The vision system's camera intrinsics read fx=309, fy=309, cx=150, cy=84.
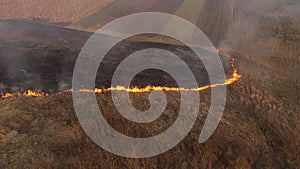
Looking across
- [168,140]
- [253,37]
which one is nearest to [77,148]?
[168,140]

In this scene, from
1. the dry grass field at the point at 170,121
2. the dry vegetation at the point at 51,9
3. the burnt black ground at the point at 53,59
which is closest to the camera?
the dry grass field at the point at 170,121

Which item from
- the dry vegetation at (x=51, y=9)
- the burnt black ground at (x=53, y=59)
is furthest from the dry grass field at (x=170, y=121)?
the dry vegetation at (x=51, y=9)

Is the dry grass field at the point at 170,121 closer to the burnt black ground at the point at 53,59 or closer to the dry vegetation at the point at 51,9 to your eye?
the burnt black ground at the point at 53,59

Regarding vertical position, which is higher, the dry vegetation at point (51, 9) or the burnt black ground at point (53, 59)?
the burnt black ground at point (53, 59)

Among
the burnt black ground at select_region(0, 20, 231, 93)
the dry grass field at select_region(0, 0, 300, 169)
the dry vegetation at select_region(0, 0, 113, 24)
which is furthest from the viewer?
the dry vegetation at select_region(0, 0, 113, 24)

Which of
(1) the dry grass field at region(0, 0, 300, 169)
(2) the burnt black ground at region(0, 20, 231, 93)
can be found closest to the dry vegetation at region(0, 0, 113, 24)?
(1) the dry grass field at region(0, 0, 300, 169)

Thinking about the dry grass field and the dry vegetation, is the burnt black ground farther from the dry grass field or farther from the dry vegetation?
the dry vegetation

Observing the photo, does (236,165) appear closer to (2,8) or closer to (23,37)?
(23,37)

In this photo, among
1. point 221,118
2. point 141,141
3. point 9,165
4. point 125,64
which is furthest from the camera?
point 125,64
